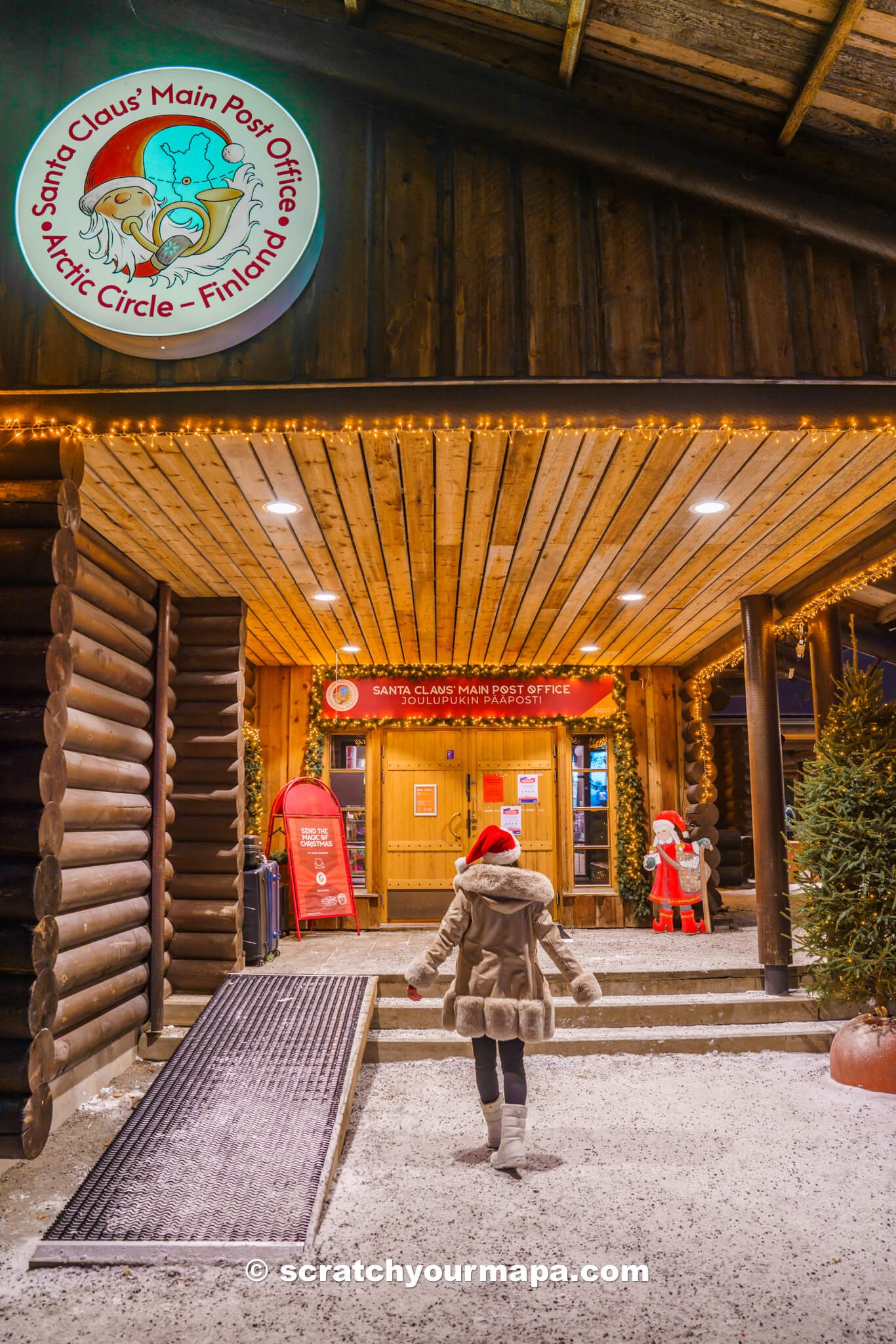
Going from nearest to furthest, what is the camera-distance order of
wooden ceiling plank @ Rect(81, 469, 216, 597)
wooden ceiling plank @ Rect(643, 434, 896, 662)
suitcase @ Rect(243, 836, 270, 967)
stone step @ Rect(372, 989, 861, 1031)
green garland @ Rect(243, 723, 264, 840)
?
wooden ceiling plank @ Rect(643, 434, 896, 662), wooden ceiling plank @ Rect(81, 469, 216, 597), stone step @ Rect(372, 989, 861, 1031), suitcase @ Rect(243, 836, 270, 967), green garland @ Rect(243, 723, 264, 840)

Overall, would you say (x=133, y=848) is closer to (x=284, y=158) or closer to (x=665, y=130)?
(x=284, y=158)

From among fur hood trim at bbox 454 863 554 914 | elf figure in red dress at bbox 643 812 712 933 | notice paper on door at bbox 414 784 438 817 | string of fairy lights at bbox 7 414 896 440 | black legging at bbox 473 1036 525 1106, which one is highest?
string of fairy lights at bbox 7 414 896 440

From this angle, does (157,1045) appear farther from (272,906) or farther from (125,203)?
(125,203)

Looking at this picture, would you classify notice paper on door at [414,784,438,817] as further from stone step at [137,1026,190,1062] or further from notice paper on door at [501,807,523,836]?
stone step at [137,1026,190,1062]

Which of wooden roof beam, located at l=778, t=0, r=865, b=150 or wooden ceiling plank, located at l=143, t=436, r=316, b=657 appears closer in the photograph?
wooden roof beam, located at l=778, t=0, r=865, b=150

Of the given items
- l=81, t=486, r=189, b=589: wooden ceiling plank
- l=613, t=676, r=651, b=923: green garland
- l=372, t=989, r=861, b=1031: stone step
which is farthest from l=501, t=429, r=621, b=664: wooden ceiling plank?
l=372, t=989, r=861, b=1031: stone step

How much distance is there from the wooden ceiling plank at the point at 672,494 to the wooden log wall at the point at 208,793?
10.5 ft

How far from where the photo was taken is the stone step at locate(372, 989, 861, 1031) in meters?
6.23

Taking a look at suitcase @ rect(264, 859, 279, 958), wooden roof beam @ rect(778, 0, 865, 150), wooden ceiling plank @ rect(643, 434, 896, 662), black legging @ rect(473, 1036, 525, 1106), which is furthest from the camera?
suitcase @ rect(264, 859, 279, 958)

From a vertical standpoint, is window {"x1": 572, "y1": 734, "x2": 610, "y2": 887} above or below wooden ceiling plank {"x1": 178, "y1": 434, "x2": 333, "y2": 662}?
below

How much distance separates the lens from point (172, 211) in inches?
150

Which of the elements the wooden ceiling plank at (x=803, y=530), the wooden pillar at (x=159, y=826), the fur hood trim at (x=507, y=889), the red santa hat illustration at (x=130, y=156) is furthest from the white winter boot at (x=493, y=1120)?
the red santa hat illustration at (x=130, y=156)

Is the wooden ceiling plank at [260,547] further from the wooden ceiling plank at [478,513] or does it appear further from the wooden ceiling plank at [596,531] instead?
the wooden ceiling plank at [596,531]

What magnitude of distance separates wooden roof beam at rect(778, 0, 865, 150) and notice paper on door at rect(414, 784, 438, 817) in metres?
7.75
